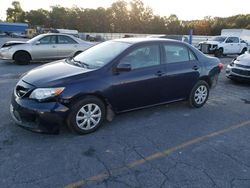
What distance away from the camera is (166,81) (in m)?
5.00

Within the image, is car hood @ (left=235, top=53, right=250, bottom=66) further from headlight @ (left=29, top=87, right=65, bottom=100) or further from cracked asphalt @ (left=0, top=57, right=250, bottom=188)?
headlight @ (left=29, top=87, right=65, bottom=100)

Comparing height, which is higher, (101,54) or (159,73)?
(101,54)

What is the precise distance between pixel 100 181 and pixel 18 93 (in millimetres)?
2083

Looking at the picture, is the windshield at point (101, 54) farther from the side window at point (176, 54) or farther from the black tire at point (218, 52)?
the black tire at point (218, 52)

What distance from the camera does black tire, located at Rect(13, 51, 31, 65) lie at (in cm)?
1059

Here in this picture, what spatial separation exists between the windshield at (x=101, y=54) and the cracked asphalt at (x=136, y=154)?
1.14 metres

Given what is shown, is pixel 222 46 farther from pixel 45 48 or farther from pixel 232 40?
pixel 45 48

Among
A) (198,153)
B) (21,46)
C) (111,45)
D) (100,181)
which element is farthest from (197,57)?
(21,46)

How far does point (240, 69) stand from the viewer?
27.1 ft

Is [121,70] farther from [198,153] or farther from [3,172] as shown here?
[3,172]

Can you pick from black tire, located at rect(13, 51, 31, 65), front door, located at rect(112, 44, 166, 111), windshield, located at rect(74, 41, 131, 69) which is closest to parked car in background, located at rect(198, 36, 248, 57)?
black tire, located at rect(13, 51, 31, 65)

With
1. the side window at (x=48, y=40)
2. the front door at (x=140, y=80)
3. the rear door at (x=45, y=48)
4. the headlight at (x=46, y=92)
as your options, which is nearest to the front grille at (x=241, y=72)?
the front door at (x=140, y=80)

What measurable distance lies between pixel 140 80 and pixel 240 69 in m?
5.09

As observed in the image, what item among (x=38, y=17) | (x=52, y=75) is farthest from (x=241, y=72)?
(x=38, y=17)
